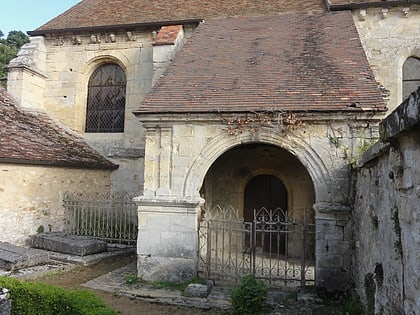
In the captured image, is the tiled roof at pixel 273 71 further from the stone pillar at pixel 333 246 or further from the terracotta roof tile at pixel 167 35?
the stone pillar at pixel 333 246

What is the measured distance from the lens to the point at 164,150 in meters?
7.25

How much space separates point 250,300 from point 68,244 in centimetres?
545

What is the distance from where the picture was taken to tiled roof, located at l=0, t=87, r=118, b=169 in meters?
9.39

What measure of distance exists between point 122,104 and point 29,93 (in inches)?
119

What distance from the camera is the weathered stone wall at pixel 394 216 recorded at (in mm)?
2805

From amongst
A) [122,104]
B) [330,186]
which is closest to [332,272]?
[330,186]

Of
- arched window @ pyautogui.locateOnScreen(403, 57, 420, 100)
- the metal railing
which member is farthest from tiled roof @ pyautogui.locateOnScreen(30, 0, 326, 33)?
the metal railing

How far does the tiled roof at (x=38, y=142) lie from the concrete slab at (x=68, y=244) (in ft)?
6.38

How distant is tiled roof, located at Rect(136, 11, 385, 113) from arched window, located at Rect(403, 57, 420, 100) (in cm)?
212

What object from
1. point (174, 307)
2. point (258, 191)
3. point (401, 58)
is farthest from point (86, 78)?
point (401, 58)

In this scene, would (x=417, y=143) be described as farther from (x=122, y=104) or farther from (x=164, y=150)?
(x=122, y=104)

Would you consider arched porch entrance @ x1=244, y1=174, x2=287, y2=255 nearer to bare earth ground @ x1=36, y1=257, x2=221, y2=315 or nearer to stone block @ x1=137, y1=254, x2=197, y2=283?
bare earth ground @ x1=36, y1=257, x2=221, y2=315

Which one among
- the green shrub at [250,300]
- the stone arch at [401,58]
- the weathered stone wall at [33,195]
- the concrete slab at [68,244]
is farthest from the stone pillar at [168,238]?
the stone arch at [401,58]

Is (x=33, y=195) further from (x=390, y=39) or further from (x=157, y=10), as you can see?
Answer: (x=390, y=39)
